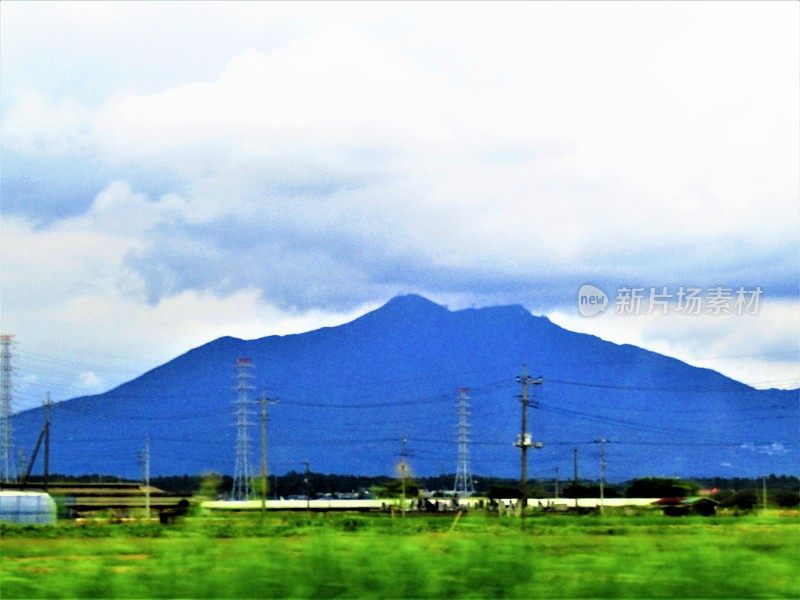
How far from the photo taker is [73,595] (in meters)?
7.04

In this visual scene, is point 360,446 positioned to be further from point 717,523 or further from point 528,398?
point 717,523

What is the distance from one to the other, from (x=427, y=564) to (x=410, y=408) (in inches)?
5642

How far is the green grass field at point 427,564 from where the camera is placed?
6.91 m

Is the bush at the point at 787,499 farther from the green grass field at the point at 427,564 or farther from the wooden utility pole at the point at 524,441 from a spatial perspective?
the wooden utility pole at the point at 524,441

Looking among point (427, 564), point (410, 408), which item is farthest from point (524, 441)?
point (410, 408)

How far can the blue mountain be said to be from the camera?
9044 centimetres

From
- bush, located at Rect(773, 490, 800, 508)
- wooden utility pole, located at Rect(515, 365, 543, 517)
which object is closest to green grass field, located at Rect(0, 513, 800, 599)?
bush, located at Rect(773, 490, 800, 508)

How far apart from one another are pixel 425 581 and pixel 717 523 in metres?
2.63

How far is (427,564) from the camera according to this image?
7.00 metres

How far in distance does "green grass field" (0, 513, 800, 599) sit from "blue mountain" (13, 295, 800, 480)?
50.1 m

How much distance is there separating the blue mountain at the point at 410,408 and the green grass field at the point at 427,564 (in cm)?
5013

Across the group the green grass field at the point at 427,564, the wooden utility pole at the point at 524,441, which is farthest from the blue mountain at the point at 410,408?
the green grass field at the point at 427,564

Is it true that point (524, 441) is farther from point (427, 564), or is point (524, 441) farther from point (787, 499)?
point (427, 564)

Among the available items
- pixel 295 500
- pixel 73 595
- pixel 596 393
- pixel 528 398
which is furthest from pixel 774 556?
pixel 596 393
